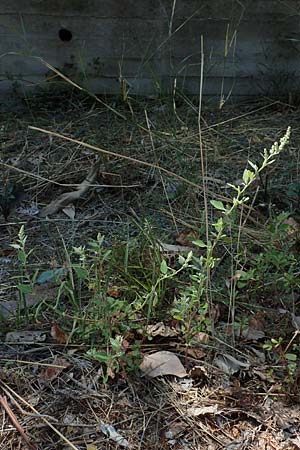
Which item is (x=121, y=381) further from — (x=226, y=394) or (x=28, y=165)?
(x=28, y=165)

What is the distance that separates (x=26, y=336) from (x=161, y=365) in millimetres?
422

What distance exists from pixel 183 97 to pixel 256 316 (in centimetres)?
169

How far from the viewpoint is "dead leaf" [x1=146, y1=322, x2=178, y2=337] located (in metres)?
1.89

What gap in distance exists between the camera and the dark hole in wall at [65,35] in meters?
3.40

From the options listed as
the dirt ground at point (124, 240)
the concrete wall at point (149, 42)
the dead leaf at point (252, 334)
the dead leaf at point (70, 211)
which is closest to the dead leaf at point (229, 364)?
the dirt ground at point (124, 240)

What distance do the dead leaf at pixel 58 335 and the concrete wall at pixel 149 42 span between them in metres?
1.80

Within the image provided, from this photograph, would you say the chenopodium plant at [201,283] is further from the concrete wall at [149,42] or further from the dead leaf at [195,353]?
the concrete wall at [149,42]

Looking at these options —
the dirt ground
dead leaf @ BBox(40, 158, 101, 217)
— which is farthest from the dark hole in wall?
dead leaf @ BBox(40, 158, 101, 217)

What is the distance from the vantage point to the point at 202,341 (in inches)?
74.1

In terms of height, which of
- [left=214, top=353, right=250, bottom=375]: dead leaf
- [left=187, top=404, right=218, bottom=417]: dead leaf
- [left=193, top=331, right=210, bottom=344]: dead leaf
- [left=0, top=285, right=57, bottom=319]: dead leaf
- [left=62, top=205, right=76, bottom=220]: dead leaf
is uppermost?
[left=0, top=285, right=57, bottom=319]: dead leaf

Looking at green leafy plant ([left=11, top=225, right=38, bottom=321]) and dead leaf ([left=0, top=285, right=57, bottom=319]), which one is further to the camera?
dead leaf ([left=0, top=285, right=57, bottom=319])

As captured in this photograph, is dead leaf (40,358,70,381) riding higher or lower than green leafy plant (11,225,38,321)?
lower

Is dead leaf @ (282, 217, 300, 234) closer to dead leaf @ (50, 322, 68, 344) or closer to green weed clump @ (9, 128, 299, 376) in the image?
green weed clump @ (9, 128, 299, 376)

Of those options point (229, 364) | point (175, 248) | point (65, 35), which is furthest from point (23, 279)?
point (65, 35)
